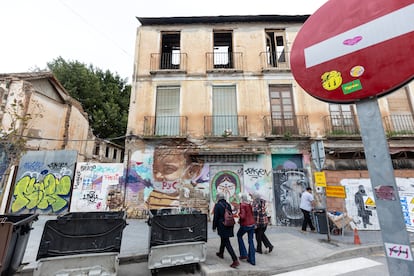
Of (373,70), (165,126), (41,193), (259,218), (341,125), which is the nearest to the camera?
(373,70)

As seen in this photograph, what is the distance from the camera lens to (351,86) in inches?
66.9

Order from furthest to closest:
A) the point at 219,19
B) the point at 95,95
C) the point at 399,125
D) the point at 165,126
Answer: the point at 95,95 → the point at 219,19 → the point at 165,126 → the point at 399,125

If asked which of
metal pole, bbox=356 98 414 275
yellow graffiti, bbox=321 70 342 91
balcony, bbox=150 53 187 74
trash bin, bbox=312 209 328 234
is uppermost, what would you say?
balcony, bbox=150 53 187 74

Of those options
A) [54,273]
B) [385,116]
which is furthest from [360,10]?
[385,116]

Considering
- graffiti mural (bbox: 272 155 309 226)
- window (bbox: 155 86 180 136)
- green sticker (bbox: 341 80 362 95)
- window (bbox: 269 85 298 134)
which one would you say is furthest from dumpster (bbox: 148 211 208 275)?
window (bbox: 269 85 298 134)

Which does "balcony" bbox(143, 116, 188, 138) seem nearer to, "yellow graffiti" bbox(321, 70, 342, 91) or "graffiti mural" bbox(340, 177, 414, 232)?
"graffiti mural" bbox(340, 177, 414, 232)

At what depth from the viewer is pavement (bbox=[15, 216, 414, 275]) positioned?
422 centimetres

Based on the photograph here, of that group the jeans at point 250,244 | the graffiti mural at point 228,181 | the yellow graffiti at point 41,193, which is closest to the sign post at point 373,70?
the jeans at point 250,244

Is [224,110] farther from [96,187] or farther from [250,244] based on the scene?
[96,187]

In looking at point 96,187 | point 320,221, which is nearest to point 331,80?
point 320,221

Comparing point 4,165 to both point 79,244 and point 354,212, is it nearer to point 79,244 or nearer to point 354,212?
point 79,244

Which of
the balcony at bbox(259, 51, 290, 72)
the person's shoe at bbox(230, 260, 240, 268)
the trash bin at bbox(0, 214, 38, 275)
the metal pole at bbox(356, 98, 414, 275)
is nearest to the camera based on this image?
the metal pole at bbox(356, 98, 414, 275)

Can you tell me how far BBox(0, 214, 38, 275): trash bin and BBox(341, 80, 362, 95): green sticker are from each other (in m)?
5.39

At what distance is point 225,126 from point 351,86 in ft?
28.4
